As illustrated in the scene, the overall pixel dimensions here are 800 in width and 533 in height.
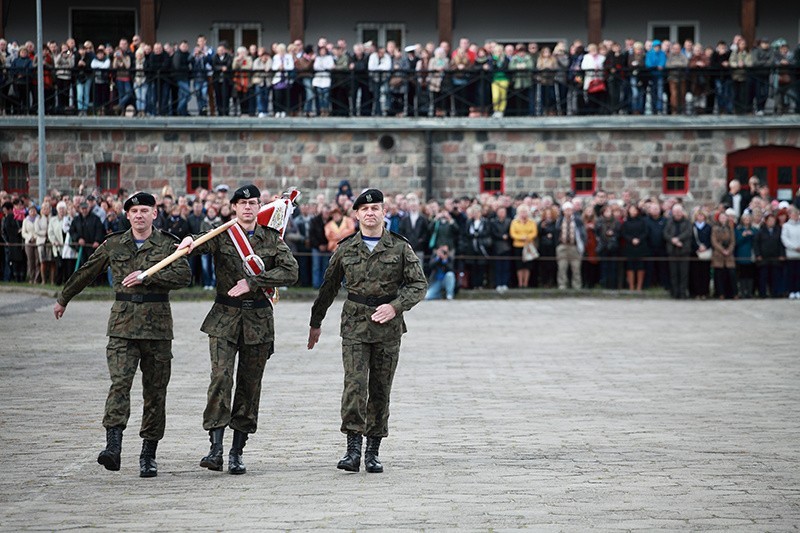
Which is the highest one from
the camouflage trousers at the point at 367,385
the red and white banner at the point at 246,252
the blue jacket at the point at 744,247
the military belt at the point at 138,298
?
the red and white banner at the point at 246,252

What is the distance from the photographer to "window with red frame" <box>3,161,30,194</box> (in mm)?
33844

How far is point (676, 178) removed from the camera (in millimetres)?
32781

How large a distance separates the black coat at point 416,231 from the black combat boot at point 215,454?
16069 mm

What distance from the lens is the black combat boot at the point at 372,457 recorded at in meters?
9.88

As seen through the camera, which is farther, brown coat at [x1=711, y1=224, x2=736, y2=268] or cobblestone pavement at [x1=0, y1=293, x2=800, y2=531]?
brown coat at [x1=711, y1=224, x2=736, y2=268]

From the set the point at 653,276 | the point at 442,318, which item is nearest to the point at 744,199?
the point at 653,276

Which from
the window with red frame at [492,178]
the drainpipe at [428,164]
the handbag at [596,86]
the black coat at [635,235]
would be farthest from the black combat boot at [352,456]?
the window with red frame at [492,178]

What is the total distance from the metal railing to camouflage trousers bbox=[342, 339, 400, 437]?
22.2 m

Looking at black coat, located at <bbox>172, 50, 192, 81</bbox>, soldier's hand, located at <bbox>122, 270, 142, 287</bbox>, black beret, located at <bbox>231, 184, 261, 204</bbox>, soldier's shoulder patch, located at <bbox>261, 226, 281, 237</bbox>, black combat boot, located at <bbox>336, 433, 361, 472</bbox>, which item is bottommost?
black combat boot, located at <bbox>336, 433, 361, 472</bbox>

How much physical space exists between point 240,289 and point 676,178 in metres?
24.2

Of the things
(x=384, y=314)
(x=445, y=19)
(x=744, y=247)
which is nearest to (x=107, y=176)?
(x=445, y=19)

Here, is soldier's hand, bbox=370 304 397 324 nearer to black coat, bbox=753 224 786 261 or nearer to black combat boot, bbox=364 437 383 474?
black combat boot, bbox=364 437 383 474

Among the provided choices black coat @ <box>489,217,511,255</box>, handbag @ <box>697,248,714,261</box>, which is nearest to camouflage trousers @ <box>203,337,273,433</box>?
black coat @ <box>489,217,511,255</box>

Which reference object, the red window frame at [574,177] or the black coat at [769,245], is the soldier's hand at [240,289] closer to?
the black coat at [769,245]
